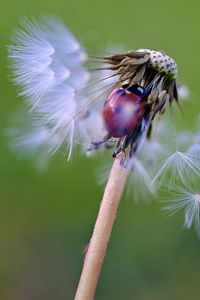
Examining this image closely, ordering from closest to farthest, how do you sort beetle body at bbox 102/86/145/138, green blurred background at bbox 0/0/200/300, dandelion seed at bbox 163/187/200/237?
beetle body at bbox 102/86/145/138 → dandelion seed at bbox 163/187/200/237 → green blurred background at bbox 0/0/200/300

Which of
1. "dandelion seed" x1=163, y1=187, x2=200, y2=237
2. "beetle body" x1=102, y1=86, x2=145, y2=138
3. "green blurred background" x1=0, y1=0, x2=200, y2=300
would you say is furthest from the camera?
"green blurred background" x1=0, y1=0, x2=200, y2=300

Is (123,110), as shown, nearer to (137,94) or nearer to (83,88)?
(137,94)

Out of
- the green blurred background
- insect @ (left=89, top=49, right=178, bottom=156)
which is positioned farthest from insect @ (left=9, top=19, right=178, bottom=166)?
the green blurred background

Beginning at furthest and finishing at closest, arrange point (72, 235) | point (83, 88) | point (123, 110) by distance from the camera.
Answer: point (72, 235) < point (83, 88) < point (123, 110)

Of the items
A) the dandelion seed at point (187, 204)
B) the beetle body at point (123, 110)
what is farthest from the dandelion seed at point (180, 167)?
the beetle body at point (123, 110)

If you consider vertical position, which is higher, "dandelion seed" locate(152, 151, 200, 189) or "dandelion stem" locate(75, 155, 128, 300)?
"dandelion seed" locate(152, 151, 200, 189)

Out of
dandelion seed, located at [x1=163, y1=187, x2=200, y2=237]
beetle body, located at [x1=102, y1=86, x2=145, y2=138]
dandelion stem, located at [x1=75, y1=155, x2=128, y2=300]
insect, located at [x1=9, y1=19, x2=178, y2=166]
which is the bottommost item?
dandelion stem, located at [x1=75, y1=155, x2=128, y2=300]

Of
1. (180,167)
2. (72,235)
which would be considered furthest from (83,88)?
(72,235)

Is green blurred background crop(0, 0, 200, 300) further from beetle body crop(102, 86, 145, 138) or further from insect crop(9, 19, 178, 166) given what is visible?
beetle body crop(102, 86, 145, 138)

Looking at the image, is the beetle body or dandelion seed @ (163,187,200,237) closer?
the beetle body
